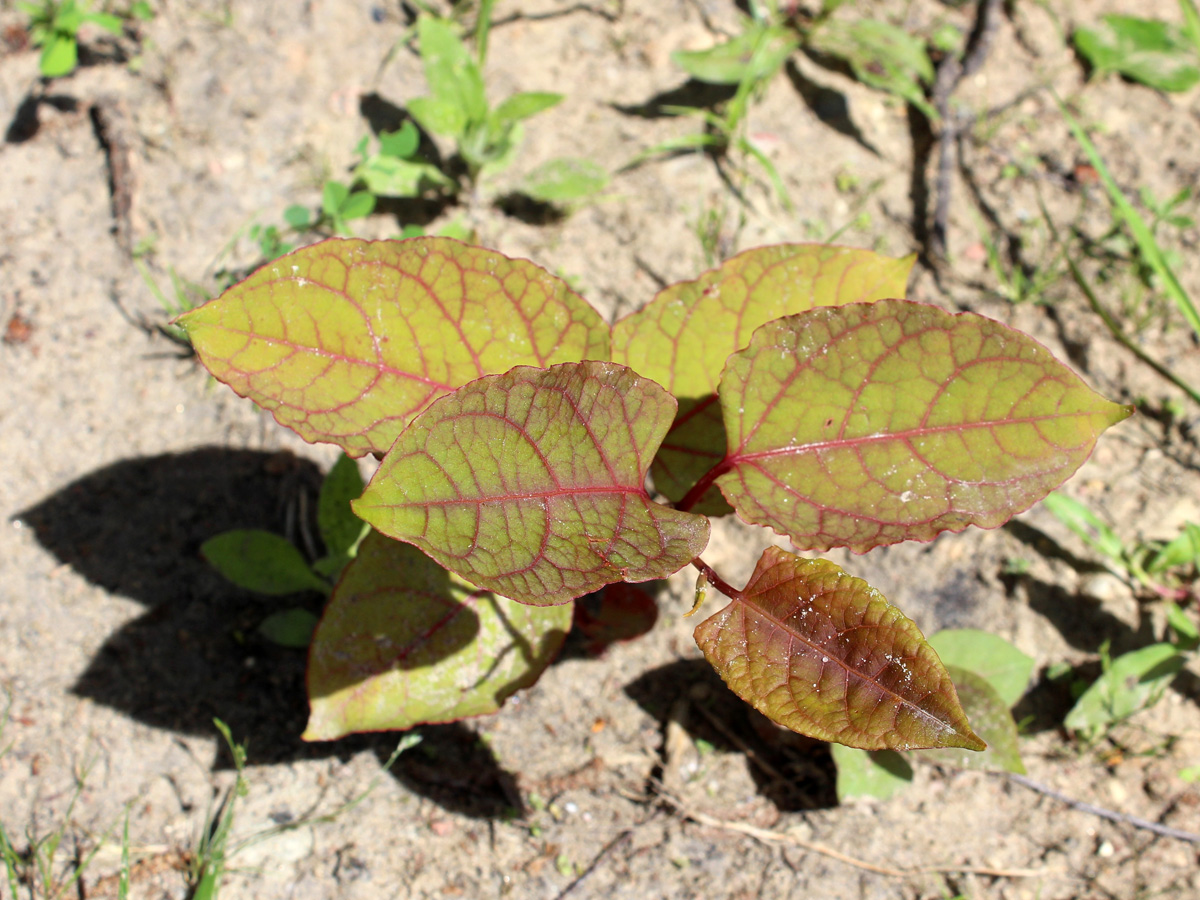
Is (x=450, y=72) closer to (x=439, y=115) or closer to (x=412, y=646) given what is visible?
(x=439, y=115)

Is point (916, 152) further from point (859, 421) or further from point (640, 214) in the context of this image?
point (859, 421)

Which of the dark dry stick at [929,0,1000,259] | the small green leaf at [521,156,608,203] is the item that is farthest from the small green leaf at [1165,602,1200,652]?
the small green leaf at [521,156,608,203]

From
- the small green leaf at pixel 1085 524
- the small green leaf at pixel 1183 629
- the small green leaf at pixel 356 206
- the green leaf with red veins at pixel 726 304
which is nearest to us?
the green leaf with red veins at pixel 726 304

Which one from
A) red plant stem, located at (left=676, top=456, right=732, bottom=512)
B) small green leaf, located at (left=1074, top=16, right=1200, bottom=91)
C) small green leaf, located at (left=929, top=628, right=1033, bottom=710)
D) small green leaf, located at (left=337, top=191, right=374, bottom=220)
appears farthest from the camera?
small green leaf, located at (left=1074, top=16, right=1200, bottom=91)

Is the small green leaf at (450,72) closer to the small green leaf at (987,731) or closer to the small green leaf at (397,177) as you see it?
the small green leaf at (397,177)

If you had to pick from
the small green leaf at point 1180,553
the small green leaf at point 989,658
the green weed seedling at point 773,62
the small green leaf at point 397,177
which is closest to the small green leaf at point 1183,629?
the small green leaf at point 1180,553

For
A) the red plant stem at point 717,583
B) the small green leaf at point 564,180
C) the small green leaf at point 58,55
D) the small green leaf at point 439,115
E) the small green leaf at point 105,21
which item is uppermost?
the small green leaf at point 105,21

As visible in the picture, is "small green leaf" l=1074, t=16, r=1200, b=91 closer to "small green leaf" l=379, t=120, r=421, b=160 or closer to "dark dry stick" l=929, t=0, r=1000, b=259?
"dark dry stick" l=929, t=0, r=1000, b=259
